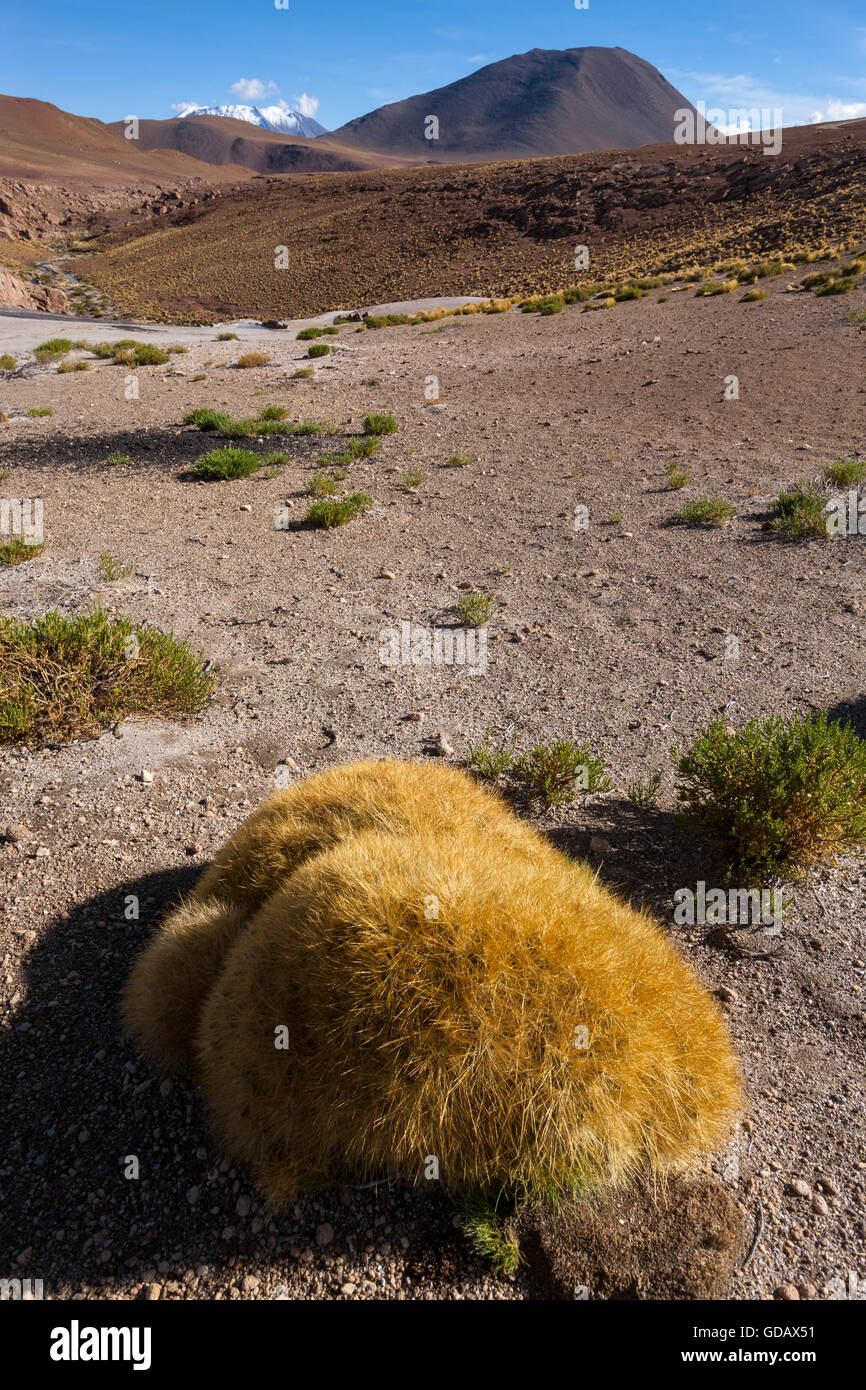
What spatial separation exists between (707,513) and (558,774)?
482 cm

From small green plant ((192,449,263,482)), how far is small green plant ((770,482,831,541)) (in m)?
6.38

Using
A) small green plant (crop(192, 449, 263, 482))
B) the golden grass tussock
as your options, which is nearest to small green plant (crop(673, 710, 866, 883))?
the golden grass tussock

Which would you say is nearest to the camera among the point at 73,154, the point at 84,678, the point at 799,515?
the point at 84,678

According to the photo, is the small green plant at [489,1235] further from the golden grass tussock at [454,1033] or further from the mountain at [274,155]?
the mountain at [274,155]

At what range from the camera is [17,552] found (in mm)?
6945

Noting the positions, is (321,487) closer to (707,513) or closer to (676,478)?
(676,478)

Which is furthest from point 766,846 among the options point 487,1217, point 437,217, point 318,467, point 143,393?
point 437,217

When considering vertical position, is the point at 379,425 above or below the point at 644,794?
above

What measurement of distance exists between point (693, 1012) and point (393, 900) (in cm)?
91

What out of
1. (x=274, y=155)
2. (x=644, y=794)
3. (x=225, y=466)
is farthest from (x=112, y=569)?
(x=274, y=155)

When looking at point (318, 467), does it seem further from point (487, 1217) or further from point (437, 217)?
point (437, 217)

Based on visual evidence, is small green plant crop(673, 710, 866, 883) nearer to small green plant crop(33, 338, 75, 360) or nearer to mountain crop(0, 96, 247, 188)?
small green plant crop(33, 338, 75, 360)

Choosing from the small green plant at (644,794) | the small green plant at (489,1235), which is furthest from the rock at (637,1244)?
the small green plant at (644,794)

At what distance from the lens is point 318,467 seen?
9.81 metres
